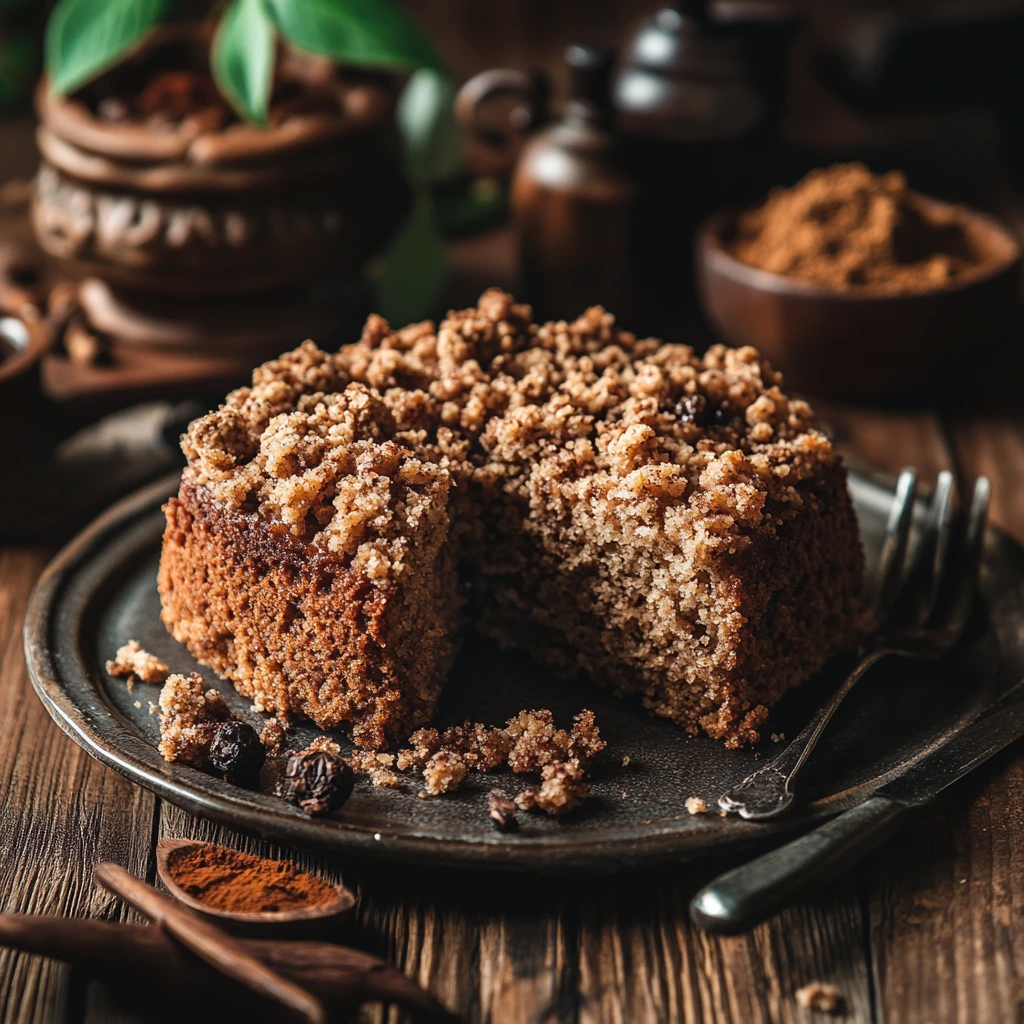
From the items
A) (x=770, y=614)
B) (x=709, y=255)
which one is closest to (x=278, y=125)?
(x=709, y=255)

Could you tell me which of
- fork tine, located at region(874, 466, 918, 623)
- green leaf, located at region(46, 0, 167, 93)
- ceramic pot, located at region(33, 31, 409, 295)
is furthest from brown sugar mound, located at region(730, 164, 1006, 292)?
green leaf, located at region(46, 0, 167, 93)

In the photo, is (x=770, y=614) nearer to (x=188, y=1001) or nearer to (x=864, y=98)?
(x=188, y=1001)

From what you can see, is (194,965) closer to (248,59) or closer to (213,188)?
(213,188)

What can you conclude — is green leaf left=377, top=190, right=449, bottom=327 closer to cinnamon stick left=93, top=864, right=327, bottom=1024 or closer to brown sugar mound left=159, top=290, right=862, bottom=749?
brown sugar mound left=159, top=290, right=862, bottom=749

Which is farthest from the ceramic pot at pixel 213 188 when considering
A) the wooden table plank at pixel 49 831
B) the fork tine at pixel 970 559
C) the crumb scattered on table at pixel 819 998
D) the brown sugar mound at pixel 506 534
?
the crumb scattered on table at pixel 819 998

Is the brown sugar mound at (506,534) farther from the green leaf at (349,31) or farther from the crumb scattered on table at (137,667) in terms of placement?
the green leaf at (349,31)

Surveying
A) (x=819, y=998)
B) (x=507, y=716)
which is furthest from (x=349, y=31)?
(x=819, y=998)
